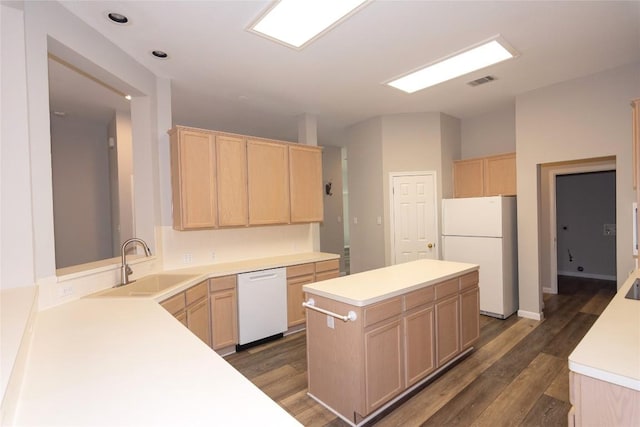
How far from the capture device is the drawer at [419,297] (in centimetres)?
238

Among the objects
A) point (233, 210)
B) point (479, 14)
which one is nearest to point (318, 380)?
point (233, 210)

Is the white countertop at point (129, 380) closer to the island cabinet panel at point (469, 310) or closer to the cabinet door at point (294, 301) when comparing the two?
the cabinet door at point (294, 301)

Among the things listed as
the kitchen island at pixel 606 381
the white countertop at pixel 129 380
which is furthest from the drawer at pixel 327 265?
the kitchen island at pixel 606 381

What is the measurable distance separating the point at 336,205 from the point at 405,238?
285cm

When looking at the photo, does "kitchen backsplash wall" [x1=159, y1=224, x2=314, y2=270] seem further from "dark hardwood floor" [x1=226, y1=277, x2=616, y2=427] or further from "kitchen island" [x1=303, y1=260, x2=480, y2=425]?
"kitchen island" [x1=303, y1=260, x2=480, y2=425]

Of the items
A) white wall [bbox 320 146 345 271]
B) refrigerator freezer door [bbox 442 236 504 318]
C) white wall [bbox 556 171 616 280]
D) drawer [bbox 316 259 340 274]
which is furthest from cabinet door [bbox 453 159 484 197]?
white wall [bbox 320 146 345 271]

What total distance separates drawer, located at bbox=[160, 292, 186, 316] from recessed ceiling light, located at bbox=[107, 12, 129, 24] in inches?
82.9

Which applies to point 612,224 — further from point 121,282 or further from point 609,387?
point 121,282

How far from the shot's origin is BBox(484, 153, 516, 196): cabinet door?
14.9ft

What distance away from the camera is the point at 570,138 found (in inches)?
148

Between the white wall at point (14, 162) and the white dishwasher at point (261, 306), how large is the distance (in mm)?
1779

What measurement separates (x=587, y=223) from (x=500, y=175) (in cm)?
307

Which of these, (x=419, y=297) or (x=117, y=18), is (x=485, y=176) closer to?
(x=419, y=297)

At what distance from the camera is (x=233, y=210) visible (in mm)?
3609
